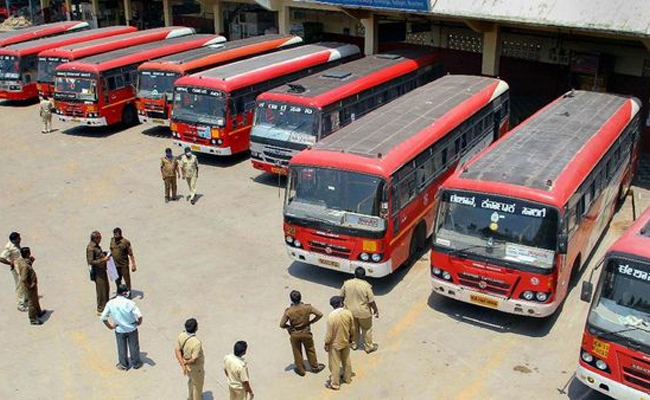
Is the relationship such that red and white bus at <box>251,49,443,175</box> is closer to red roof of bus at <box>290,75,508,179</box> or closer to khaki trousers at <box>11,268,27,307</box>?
red roof of bus at <box>290,75,508,179</box>

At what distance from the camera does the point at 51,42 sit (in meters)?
28.5

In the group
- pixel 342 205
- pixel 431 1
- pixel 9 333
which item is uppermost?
pixel 431 1

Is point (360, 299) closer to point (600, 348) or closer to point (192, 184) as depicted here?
point (600, 348)

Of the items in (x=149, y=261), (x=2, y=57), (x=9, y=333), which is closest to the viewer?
(x=9, y=333)

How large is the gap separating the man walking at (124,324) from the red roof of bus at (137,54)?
14.4 meters

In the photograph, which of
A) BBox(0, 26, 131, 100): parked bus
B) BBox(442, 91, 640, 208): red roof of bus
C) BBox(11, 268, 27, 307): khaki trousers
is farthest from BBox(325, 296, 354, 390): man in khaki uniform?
BBox(0, 26, 131, 100): parked bus

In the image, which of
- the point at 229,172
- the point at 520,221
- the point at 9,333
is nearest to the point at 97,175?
the point at 229,172

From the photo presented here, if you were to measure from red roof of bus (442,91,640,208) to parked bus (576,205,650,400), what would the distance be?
1.83 m

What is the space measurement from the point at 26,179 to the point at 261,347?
1181 centimetres

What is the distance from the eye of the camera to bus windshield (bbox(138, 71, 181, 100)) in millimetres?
21750

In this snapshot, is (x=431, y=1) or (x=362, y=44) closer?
(x=431, y=1)

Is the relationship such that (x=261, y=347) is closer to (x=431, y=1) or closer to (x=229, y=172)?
(x=229, y=172)

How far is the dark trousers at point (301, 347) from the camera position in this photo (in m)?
9.77

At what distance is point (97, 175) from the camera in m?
19.7
